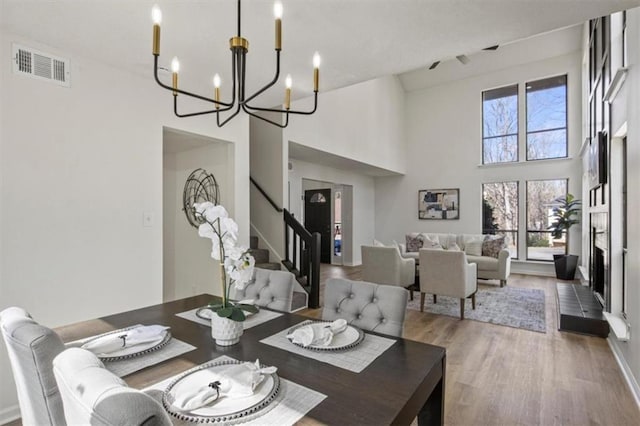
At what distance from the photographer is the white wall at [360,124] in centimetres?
526

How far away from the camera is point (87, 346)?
4.09 ft

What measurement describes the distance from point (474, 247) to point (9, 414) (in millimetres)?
6633

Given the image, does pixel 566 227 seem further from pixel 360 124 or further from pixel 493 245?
pixel 360 124

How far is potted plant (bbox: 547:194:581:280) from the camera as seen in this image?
20.6ft

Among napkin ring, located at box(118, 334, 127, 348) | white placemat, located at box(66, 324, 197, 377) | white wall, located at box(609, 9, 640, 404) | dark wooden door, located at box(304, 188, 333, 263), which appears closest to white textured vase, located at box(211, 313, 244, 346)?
white placemat, located at box(66, 324, 197, 377)

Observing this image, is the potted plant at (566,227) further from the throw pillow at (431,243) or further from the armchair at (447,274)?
the armchair at (447,274)

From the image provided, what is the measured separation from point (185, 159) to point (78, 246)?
1.96 m

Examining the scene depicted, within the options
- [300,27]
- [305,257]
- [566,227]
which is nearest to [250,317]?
[300,27]

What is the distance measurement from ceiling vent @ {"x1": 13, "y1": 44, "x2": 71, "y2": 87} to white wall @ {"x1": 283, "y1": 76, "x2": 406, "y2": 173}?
8.88ft

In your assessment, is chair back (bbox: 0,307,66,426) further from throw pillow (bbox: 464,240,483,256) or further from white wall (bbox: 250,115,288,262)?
throw pillow (bbox: 464,240,483,256)

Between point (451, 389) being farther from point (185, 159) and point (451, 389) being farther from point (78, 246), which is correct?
point (185, 159)

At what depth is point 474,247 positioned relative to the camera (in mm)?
6438

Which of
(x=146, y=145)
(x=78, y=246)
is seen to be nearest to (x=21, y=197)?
(x=78, y=246)

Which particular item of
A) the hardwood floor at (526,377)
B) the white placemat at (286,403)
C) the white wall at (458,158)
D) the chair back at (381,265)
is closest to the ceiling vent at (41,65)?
the white placemat at (286,403)
